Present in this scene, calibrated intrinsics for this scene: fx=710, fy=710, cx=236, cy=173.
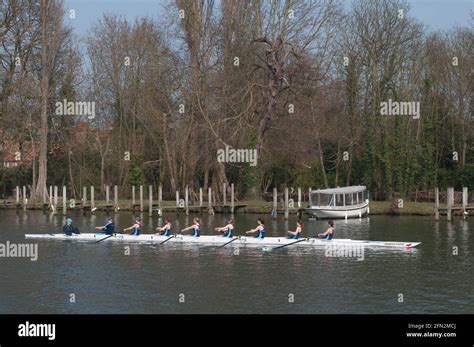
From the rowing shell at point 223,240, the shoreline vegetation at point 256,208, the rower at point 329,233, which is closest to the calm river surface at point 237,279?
the rowing shell at point 223,240

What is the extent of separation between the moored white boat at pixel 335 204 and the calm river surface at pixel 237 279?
12.2 metres

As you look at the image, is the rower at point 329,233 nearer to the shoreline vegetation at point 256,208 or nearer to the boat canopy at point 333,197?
the boat canopy at point 333,197

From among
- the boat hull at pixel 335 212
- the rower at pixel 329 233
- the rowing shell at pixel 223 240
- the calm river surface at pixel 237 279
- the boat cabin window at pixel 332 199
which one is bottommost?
the calm river surface at pixel 237 279

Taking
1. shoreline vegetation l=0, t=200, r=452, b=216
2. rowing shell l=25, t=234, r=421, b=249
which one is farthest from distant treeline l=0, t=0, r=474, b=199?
rowing shell l=25, t=234, r=421, b=249

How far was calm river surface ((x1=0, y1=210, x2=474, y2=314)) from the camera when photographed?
25047 millimetres

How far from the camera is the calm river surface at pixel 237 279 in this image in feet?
82.2

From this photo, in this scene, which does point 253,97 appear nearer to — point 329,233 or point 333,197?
point 333,197

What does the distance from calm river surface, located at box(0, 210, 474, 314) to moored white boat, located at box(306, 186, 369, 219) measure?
12.2 m
